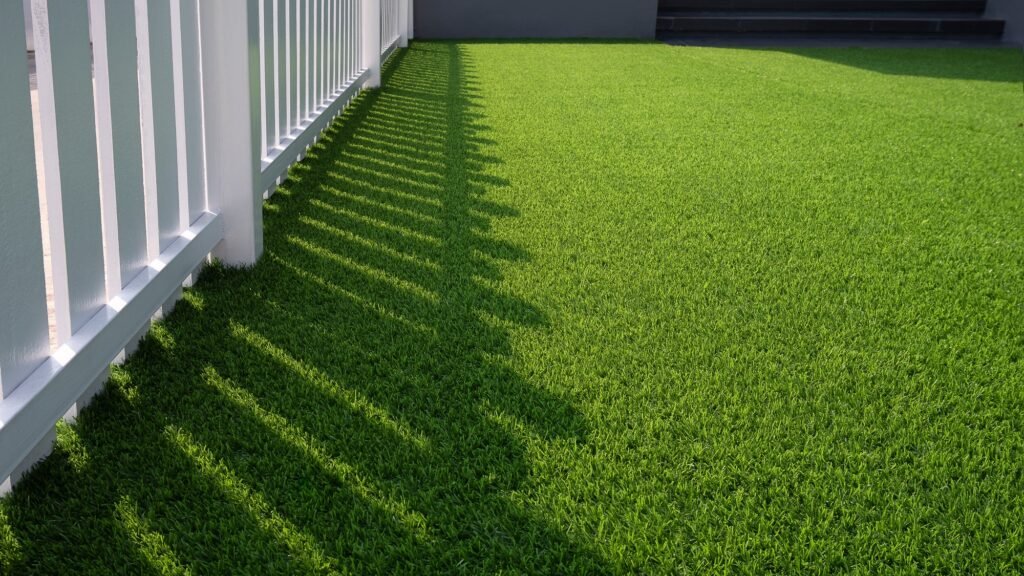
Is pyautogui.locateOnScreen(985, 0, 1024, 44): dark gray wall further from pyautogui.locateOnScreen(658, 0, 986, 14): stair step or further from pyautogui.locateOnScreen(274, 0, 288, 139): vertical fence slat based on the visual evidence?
pyautogui.locateOnScreen(274, 0, 288, 139): vertical fence slat

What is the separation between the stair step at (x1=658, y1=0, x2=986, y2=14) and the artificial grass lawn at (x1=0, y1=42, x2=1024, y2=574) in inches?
427

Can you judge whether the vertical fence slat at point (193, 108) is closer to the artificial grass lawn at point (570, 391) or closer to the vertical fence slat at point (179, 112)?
the vertical fence slat at point (179, 112)

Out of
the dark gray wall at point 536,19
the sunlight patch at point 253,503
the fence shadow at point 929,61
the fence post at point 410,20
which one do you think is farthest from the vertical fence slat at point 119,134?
the dark gray wall at point 536,19

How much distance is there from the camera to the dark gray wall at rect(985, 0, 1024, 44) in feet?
44.1

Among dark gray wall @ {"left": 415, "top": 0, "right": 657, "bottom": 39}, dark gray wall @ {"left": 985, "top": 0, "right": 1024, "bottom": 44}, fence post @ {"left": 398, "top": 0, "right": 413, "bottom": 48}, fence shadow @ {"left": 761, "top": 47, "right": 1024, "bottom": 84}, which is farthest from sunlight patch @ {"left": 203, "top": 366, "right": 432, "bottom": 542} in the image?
dark gray wall @ {"left": 985, "top": 0, "right": 1024, "bottom": 44}

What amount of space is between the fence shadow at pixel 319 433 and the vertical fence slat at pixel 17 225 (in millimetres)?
255

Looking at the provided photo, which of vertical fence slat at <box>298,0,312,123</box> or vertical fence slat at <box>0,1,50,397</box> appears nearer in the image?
vertical fence slat at <box>0,1,50,397</box>

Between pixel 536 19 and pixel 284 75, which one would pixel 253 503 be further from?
pixel 536 19

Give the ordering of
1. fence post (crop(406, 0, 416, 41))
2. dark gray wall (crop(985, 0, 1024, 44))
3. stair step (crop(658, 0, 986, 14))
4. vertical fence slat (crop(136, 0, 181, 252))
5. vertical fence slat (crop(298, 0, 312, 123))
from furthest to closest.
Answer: stair step (crop(658, 0, 986, 14)) → dark gray wall (crop(985, 0, 1024, 44)) → fence post (crop(406, 0, 416, 41)) → vertical fence slat (crop(298, 0, 312, 123)) → vertical fence slat (crop(136, 0, 181, 252))

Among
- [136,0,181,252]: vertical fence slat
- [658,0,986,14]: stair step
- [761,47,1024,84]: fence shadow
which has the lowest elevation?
[761,47,1024,84]: fence shadow

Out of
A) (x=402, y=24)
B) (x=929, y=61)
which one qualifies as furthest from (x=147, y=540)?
(x=929, y=61)

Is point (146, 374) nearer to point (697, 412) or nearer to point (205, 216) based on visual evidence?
point (205, 216)

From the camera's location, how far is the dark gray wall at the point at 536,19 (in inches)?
550

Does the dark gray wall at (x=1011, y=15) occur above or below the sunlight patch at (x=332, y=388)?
above
